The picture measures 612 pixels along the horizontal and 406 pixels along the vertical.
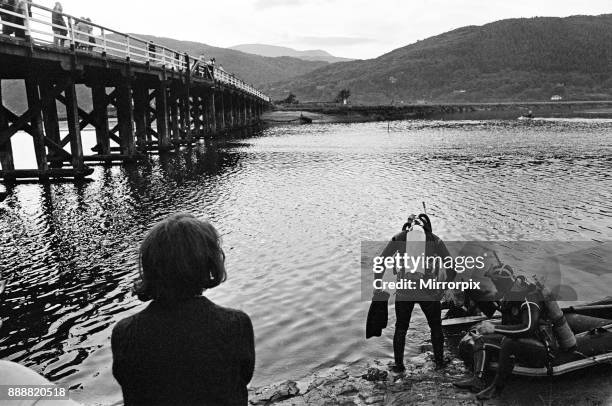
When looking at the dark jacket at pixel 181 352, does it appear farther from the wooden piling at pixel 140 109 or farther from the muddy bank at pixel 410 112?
the muddy bank at pixel 410 112

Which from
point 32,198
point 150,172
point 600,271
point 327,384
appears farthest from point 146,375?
point 150,172

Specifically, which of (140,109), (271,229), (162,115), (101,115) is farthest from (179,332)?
(162,115)

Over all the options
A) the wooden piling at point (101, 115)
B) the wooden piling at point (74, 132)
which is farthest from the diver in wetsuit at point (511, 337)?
the wooden piling at point (101, 115)

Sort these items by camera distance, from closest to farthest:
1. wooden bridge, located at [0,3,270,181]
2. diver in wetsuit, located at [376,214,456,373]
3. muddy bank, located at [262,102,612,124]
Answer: diver in wetsuit, located at [376,214,456,373], wooden bridge, located at [0,3,270,181], muddy bank, located at [262,102,612,124]

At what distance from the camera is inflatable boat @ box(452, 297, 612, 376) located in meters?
6.65

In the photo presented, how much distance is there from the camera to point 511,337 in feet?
21.5

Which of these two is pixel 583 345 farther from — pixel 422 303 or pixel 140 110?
pixel 140 110

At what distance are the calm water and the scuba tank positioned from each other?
7.38ft

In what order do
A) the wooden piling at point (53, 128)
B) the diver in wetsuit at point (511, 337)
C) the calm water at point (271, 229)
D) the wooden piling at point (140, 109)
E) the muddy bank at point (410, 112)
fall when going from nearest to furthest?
the diver in wetsuit at point (511, 337)
the calm water at point (271, 229)
the wooden piling at point (53, 128)
the wooden piling at point (140, 109)
the muddy bank at point (410, 112)

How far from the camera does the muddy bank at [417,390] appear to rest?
639cm

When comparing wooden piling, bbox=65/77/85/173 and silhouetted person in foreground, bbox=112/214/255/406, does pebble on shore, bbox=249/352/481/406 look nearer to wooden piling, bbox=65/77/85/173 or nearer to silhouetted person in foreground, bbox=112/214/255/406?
silhouetted person in foreground, bbox=112/214/255/406

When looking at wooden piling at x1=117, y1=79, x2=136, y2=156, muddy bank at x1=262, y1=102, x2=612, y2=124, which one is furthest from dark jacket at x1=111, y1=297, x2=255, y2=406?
muddy bank at x1=262, y1=102, x2=612, y2=124

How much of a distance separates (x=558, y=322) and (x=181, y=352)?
5690 mm

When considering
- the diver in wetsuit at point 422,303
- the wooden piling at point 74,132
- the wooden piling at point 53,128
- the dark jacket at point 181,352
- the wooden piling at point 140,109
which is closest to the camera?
the dark jacket at point 181,352
